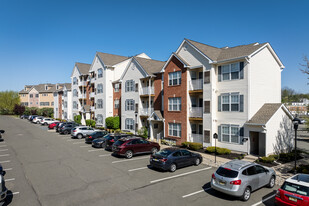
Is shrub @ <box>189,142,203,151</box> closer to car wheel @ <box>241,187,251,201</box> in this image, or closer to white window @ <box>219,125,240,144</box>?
white window @ <box>219,125,240,144</box>

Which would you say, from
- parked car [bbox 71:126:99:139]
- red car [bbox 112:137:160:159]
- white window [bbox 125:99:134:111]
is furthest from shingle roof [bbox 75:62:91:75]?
red car [bbox 112:137:160:159]

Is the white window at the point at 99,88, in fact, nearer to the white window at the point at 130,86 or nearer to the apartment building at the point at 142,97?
the apartment building at the point at 142,97

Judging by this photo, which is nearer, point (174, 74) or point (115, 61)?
point (174, 74)

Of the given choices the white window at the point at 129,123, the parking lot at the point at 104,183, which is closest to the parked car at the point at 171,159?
the parking lot at the point at 104,183

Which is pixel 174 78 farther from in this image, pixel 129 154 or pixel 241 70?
pixel 129 154

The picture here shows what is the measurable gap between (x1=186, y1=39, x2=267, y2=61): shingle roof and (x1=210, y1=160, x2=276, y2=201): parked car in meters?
12.1

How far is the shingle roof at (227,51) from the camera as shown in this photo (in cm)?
2056

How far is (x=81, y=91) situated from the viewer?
1987 inches

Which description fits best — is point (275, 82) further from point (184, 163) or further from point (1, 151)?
point (1, 151)

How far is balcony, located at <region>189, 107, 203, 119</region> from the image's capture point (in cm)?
2308

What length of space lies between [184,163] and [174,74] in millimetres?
12552

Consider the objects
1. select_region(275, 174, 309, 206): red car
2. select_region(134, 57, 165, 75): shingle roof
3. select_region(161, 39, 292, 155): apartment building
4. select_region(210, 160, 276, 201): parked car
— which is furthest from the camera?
select_region(134, 57, 165, 75): shingle roof

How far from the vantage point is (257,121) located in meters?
18.9

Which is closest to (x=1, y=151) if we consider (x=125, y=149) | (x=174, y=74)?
(x=125, y=149)
